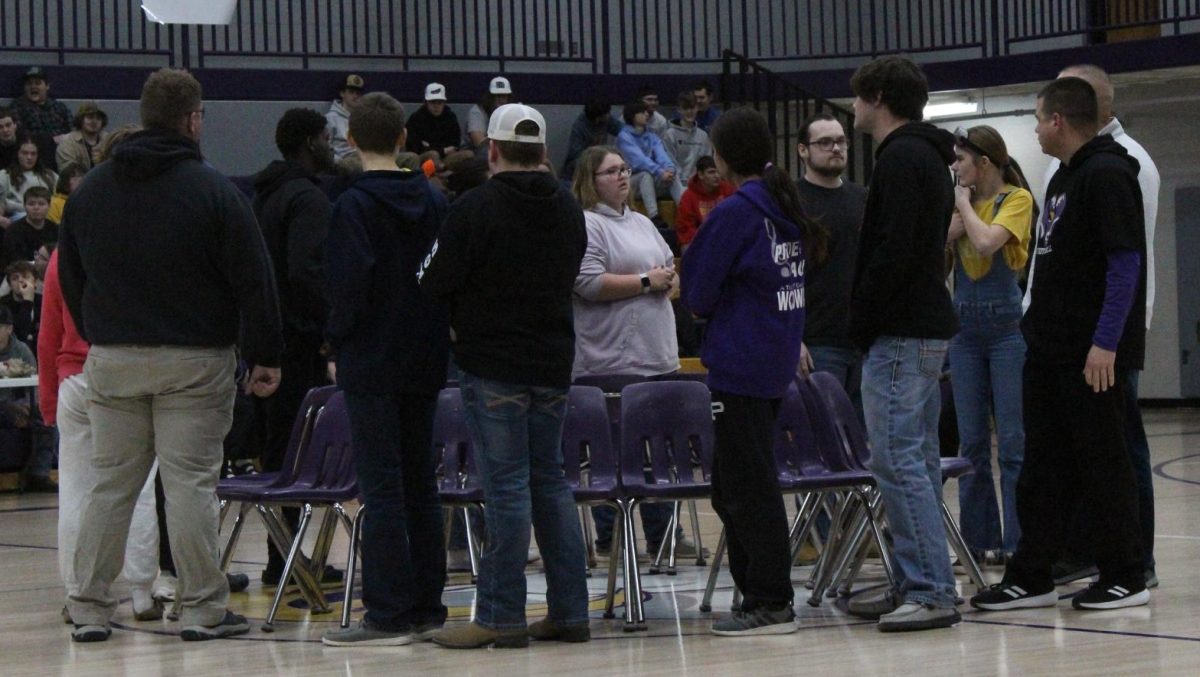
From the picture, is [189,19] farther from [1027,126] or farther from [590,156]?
[1027,126]

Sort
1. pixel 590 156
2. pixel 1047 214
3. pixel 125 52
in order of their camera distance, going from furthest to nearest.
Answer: pixel 125 52 < pixel 590 156 < pixel 1047 214

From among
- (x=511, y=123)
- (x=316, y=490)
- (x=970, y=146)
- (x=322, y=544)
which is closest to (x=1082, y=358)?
(x=970, y=146)

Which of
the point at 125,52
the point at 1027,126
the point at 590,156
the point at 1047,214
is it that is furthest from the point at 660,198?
the point at 1047,214

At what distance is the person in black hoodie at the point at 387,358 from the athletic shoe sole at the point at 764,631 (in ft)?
2.90

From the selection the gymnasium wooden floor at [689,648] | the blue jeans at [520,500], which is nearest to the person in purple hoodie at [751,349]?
the gymnasium wooden floor at [689,648]

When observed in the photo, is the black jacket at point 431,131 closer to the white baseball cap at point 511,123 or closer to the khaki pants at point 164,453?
the khaki pants at point 164,453

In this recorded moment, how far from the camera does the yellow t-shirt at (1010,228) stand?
21.2 feet

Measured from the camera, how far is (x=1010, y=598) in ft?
18.0

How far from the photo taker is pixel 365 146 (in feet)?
17.1

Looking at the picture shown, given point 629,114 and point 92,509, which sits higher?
point 629,114

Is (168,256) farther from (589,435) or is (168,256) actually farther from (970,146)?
(970,146)

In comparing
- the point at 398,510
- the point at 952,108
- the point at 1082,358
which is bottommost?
the point at 398,510

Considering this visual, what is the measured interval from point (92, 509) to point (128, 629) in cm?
56

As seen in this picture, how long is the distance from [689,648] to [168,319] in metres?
1.81
